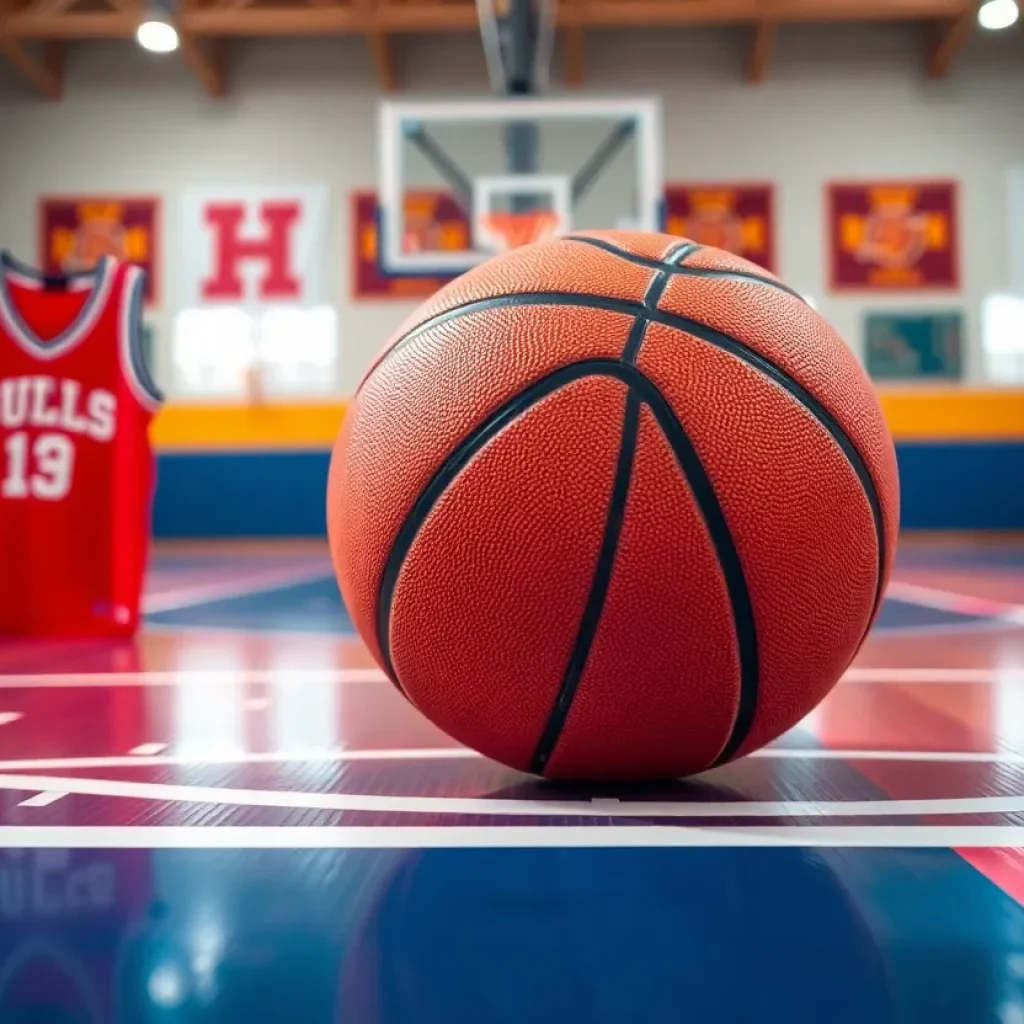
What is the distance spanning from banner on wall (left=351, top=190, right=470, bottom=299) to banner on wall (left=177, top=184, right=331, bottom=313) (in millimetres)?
246

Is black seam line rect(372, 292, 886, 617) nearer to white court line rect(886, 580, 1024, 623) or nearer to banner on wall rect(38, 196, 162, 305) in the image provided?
white court line rect(886, 580, 1024, 623)

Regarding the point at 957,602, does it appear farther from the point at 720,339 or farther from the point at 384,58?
the point at 384,58

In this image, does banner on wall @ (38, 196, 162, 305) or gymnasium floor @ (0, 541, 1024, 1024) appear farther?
banner on wall @ (38, 196, 162, 305)

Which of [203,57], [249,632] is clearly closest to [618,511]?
[249,632]

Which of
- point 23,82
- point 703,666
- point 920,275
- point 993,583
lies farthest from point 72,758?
point 23,82

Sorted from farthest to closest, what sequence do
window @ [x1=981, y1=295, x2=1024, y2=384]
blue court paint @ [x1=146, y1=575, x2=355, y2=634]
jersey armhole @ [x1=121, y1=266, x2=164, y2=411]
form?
window @ [x1=981, y1=295, x2=1024, y2=384] < blue court paint @ [x1=146, y1=575, x2=355, y2=634] < jersey armhole @ [x1=121, y1=266, x2=164, y2=411]

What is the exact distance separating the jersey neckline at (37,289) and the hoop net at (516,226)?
3.52 m

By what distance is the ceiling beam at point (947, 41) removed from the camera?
7.62m

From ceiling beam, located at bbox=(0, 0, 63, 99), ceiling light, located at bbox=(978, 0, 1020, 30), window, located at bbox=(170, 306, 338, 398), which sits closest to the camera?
ceiling light, located at bbox=(978, 0, 1020, 30)

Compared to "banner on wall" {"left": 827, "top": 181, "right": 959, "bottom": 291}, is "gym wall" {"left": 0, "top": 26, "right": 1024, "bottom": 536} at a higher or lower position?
higher

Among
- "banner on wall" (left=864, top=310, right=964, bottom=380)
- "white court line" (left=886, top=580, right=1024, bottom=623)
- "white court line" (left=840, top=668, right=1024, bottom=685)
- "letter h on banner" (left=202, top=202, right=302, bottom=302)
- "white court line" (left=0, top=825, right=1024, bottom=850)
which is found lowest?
"white court line" (left=0, top=825, right=1024, bottom=850)

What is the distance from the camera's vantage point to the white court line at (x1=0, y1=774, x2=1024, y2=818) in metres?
1.14

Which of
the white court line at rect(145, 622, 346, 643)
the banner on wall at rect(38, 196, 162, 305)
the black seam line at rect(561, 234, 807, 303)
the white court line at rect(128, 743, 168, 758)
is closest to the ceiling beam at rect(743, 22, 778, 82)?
the banner on wall at rect(38, 196, 162, 305)

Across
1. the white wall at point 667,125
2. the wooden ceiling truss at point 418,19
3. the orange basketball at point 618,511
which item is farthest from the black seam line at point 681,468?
the wooden ceiling truss at point 418,19
